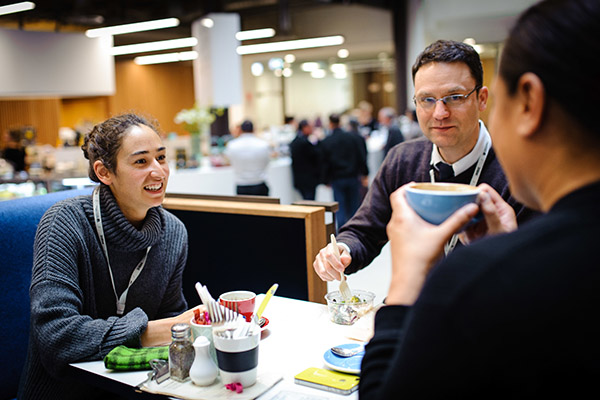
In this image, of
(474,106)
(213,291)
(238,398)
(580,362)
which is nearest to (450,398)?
(580,362)

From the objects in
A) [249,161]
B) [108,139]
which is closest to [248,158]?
[249,161]

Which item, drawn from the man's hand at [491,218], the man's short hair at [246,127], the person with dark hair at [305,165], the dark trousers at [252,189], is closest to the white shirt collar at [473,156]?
the man's hand at [491,218]

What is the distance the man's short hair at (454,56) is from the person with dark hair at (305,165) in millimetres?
5758

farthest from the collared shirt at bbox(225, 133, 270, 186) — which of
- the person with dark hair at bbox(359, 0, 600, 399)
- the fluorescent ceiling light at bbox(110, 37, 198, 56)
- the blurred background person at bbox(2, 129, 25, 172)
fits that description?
the fluorescent ceiling light at bbox(110, 37, 198, 56)

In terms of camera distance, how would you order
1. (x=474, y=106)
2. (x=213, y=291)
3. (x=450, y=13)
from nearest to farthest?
1. (x=474, y=106)
2. (x=213, y=291)
3. (x=450, y=13)

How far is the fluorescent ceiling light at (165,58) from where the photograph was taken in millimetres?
15326

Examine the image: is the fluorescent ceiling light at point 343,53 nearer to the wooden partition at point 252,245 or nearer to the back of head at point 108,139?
the wooden partition at point 252,245

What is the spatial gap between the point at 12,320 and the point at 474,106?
2.09 metres

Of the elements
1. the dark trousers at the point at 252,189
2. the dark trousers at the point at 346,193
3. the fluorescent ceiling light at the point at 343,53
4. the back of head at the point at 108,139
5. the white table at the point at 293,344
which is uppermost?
the fluorescent ceiling light at the point at 343,53

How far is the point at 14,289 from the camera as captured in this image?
2350mm

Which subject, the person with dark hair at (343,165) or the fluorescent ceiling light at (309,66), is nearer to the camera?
the person with dark hair at (343,165)

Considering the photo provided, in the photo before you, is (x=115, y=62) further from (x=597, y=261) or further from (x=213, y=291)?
(x=597, y=261)

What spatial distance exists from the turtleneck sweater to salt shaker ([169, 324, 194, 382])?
0.27 meters

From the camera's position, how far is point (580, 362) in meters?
0.62
